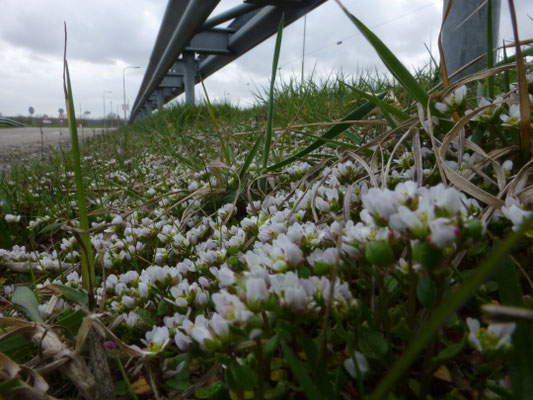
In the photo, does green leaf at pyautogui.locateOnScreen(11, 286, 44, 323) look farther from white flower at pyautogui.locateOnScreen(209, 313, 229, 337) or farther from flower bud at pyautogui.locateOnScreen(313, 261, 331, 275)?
flower bud at pyautogui.locateOnScreen(313, 261, 331, 275)

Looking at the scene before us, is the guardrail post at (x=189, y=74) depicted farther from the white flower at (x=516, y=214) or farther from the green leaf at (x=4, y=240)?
the white flower at (x=516, y=214)

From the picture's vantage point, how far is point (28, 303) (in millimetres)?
1219

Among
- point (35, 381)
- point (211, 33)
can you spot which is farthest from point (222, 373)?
point (211, 33)

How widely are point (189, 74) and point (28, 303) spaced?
8091mm

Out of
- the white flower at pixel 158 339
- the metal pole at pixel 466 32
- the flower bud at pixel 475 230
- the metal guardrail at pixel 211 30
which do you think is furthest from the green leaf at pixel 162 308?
the metal guardrail at pixel 211 30

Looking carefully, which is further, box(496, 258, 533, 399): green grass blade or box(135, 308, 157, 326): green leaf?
box(135, 308, 157, 326): green leaf

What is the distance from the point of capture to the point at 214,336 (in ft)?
2.59

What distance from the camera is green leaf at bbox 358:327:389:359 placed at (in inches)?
30.5

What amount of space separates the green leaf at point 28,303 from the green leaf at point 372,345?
98 centimetres

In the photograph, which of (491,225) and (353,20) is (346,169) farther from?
(491,225)

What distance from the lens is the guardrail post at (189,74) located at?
8.30 meters

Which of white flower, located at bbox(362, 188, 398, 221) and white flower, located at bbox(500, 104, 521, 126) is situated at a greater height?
white flower, located at bbox(500, 104, 521, 126)

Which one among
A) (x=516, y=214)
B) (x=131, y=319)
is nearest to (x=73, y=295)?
(x=131, y=319)

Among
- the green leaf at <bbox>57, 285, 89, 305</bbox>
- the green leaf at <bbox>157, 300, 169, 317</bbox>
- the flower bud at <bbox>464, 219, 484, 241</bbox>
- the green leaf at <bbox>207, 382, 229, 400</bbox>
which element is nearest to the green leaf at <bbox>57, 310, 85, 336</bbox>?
the green leaf at <bbox>57, 285, 89, 305</bbox>
